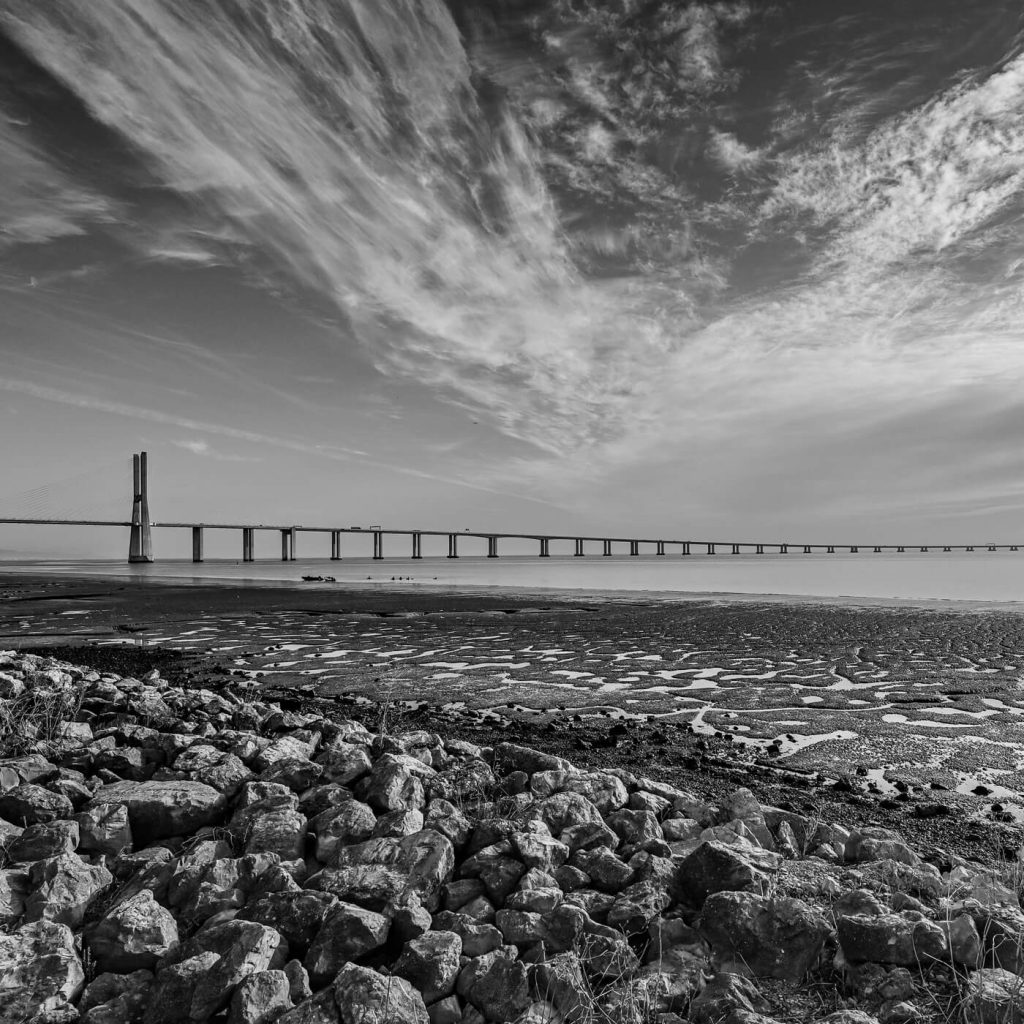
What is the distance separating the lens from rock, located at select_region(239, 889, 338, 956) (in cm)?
310

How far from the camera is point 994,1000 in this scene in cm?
256

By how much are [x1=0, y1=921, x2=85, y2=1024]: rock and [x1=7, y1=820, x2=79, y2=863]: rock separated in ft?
2.63

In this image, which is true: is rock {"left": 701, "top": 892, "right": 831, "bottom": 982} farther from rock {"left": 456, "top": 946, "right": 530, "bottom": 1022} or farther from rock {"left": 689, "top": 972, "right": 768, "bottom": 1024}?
rock {"left": 456, "top": 946, "right": 530, "bottom": 1022}

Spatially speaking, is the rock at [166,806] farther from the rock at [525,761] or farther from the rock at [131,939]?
the rock at [525,761]

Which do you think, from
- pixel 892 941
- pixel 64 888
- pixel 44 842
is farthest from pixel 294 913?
pixel 892 941

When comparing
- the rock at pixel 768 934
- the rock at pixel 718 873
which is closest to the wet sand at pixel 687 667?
the rock at pixel 718 873

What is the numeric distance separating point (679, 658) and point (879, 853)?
8895 mm

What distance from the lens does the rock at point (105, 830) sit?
13.1 ft

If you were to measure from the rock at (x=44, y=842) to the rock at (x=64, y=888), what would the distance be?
23 centimetres

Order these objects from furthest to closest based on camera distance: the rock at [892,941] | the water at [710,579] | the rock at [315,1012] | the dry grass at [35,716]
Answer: the water at [710,579]
the dry grass at [35,716]
the rock at [892,941]
the rock at [315,1012]

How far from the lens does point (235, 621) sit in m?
19.4

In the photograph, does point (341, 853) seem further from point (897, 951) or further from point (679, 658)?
point (679, 658)

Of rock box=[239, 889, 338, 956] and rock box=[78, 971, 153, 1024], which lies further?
rock box=[239, 889, 338, 956]

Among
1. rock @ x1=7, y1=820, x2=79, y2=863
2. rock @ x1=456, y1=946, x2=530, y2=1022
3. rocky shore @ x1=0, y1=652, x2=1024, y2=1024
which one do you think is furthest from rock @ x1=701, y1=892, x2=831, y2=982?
rock @ x1=7, y1=820, x2=79, y2=863
